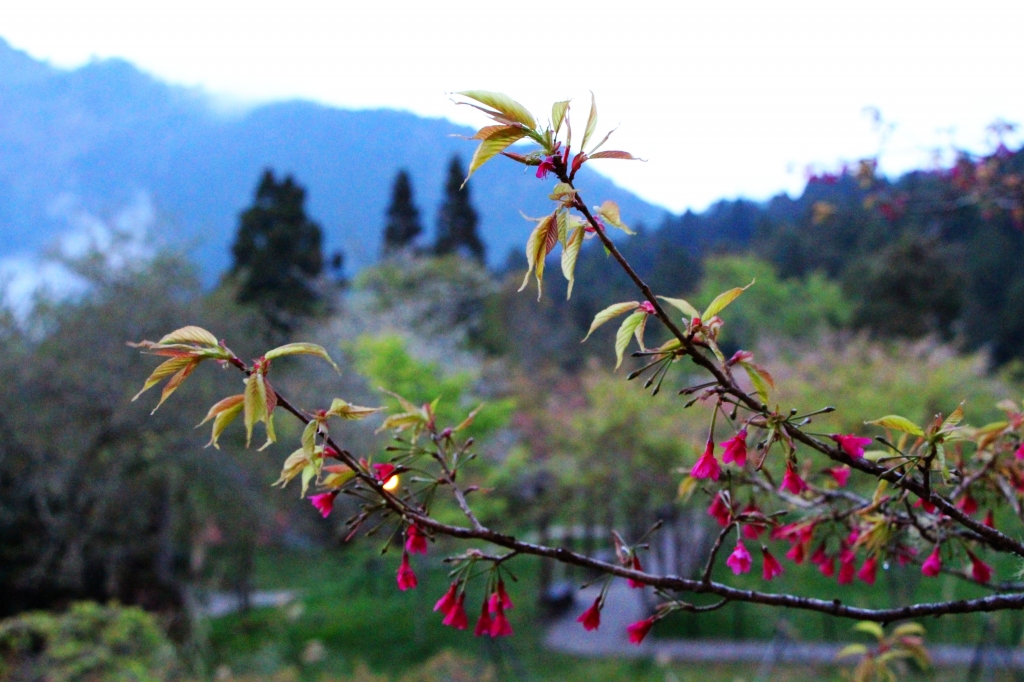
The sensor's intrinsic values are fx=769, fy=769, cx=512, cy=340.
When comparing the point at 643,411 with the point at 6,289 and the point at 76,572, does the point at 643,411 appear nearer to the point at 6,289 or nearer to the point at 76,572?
the point at 76,572

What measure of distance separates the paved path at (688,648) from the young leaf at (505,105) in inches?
248

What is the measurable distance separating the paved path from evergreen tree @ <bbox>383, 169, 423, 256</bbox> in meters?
11.1

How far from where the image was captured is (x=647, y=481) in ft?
27.1

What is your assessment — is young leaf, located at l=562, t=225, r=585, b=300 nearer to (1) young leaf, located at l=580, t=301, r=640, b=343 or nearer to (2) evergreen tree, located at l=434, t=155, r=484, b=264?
(1) young leaf, located at l=580, t=301, r=640, b=343

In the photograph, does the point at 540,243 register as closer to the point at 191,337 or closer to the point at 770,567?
the point at 191,337

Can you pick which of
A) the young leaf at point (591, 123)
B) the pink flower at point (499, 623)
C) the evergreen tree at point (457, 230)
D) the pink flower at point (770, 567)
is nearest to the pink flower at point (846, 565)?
the pink flower at point (770, 567)

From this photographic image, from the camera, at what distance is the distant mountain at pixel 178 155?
521cm

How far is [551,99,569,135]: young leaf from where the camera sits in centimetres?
63

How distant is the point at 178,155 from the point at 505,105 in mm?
12355

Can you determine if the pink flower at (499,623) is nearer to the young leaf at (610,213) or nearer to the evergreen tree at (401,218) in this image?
the young leaf at (610,213)

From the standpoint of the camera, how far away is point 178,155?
11.6 metres

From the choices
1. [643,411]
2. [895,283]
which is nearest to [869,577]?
[643,411]

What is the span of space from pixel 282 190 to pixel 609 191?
14.3 meters

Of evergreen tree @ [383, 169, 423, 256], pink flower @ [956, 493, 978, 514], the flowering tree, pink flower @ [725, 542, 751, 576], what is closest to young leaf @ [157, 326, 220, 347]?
the flowering tree
